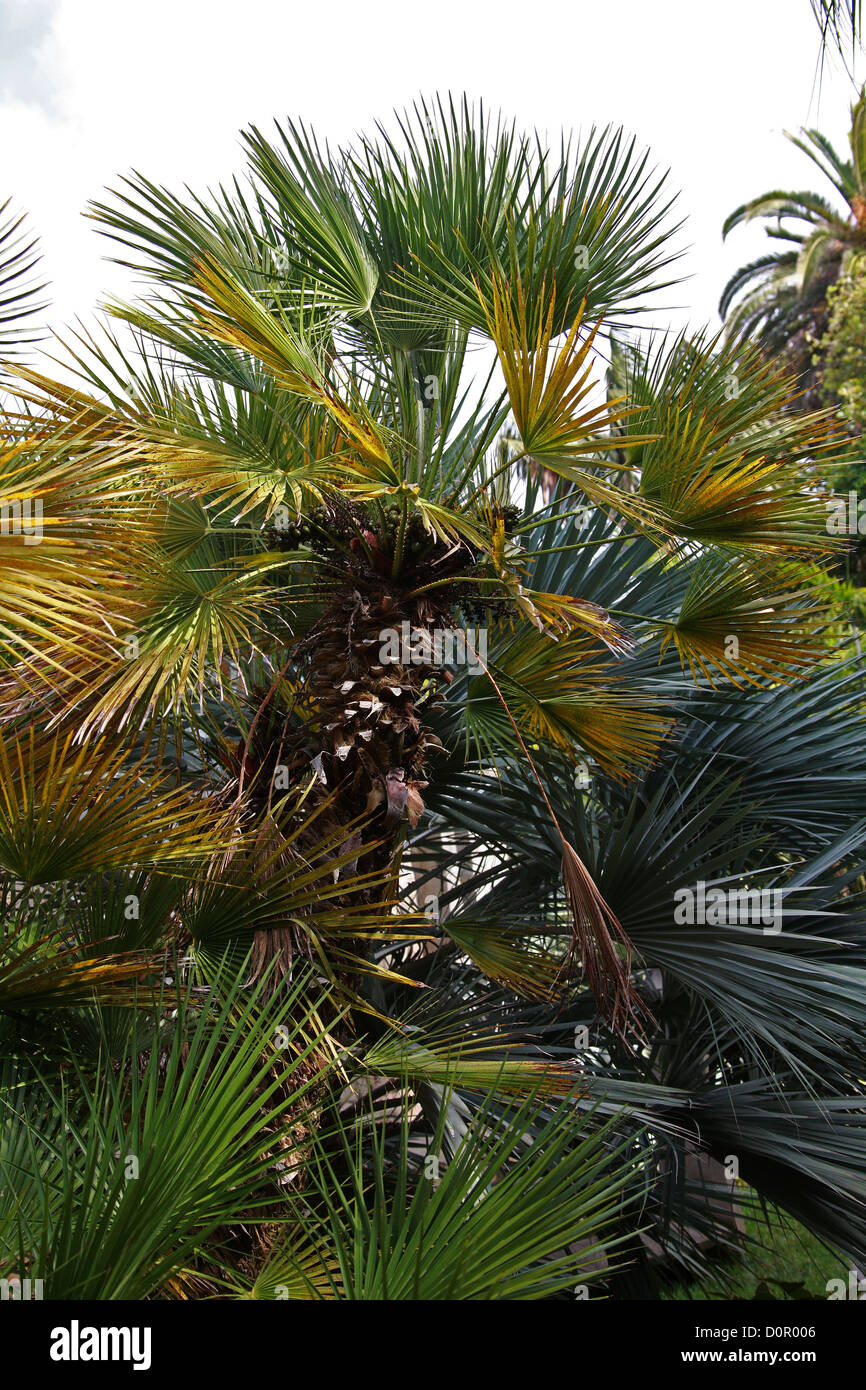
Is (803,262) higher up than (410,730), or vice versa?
(803,262)

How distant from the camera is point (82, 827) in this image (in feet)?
7.25

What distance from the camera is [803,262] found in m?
15.9

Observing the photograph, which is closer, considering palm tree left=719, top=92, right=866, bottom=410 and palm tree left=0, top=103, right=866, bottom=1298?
palm tree left=0, top=103, right=866, bottom=1298

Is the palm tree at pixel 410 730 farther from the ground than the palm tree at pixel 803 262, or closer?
closer

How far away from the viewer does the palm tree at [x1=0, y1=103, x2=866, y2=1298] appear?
229cm

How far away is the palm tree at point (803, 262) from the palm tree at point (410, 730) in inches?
498

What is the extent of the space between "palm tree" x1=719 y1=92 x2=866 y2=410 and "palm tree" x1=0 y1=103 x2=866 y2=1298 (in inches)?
498

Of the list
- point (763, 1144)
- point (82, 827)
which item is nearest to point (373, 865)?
point (82, 827)

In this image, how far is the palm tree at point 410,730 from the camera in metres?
2.29

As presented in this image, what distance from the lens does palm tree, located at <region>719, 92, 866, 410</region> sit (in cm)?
1578

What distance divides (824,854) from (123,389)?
2.91 metres

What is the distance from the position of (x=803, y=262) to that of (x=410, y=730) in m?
15.9

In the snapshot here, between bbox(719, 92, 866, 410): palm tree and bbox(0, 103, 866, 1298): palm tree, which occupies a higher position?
bbox(719, 92, 866, 410): palm tree
